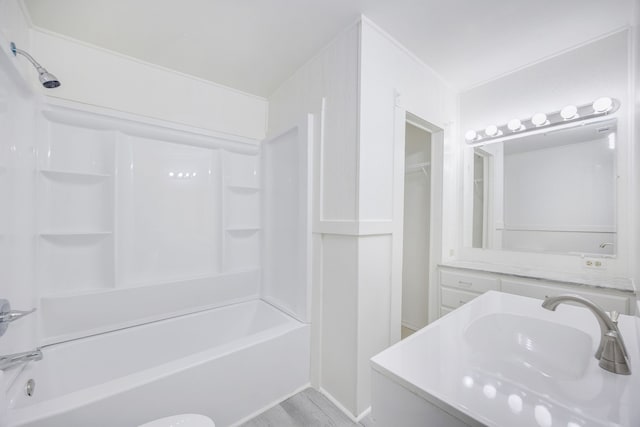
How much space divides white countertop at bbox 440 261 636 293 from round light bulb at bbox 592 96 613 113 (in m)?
1.15

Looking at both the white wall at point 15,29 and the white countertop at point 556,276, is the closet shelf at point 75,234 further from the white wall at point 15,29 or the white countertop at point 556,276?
the white countertop at point 556,276

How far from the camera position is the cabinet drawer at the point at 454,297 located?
1.96 m

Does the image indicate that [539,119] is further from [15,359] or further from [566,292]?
[15,359]

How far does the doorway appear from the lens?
260 cm

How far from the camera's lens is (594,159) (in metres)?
1.70

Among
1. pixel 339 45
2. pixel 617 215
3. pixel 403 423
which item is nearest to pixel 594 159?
pixel 617 215

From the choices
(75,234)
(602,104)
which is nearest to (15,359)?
(75,234)

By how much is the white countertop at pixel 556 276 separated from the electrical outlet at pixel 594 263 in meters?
0.09

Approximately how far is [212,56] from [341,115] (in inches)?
45.9

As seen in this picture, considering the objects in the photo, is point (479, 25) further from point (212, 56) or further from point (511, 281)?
point (212, 56)

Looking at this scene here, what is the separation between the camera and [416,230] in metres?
2.70

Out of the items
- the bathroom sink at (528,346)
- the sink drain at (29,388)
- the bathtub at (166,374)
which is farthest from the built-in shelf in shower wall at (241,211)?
the bathroom sink at (528,346)

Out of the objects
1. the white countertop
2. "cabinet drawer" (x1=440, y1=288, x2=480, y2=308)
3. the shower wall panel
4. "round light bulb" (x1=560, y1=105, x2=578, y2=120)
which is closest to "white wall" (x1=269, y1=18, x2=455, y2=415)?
"cabinet drawer" (x1=440, y1=288, x2=480, y2=308)

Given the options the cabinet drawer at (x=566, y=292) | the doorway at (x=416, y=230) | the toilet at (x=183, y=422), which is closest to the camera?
the toilet at (x=183, y=422)
